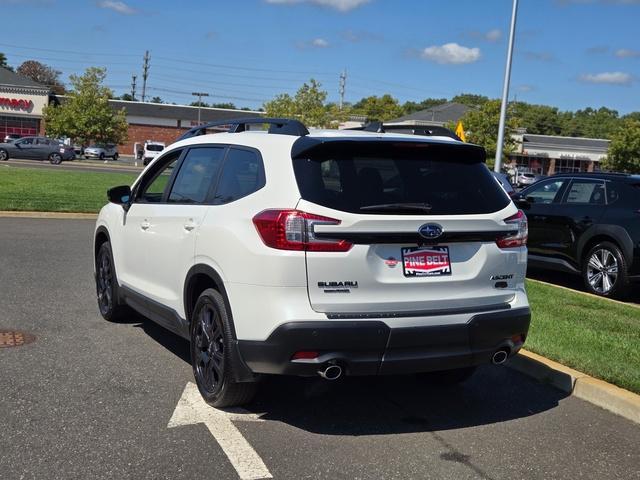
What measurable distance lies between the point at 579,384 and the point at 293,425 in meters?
2.34

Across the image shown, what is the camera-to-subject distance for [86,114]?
201ft

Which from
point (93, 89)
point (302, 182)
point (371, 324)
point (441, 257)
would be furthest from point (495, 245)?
point (93, 89)

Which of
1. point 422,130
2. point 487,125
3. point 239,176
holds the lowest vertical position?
point 239,176

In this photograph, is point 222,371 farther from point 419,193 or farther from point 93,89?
point 93,89

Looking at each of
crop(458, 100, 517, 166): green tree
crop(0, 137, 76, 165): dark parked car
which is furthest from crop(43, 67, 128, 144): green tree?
crop(458, 100, 517, 166): green tree

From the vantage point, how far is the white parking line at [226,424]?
384 cm

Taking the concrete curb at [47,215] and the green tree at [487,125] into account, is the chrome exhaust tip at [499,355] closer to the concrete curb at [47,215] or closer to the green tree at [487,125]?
the concrete curb at [47,215]

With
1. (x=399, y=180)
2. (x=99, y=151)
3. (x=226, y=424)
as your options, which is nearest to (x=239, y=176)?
(x=399, y=180)

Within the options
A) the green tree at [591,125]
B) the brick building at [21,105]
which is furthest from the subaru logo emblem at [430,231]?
the green tree at [591,125]

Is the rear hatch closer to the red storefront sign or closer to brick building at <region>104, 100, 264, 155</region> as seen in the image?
the red storefront sign

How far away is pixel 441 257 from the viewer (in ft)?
14.2

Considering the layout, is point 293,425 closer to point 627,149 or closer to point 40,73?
point 627,149

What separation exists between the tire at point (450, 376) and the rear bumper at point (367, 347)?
104 centimetres

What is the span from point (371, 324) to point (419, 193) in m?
0.92
